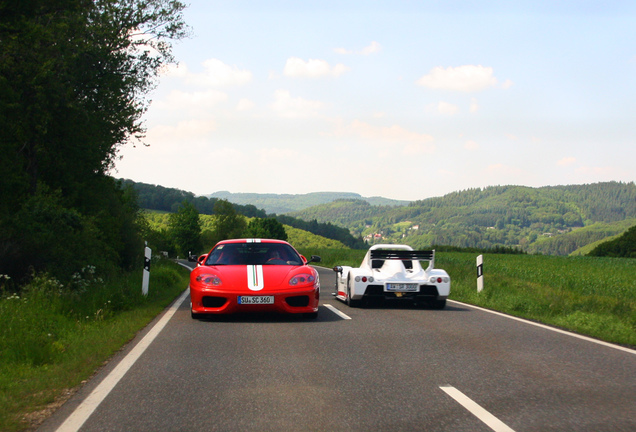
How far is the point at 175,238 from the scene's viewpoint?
122 metres

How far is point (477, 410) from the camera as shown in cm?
484

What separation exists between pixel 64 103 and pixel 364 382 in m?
16.7

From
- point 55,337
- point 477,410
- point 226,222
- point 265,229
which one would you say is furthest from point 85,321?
point 226,222

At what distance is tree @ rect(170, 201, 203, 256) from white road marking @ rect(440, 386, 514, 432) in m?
118

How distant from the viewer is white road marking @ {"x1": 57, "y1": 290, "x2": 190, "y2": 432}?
14.8ft

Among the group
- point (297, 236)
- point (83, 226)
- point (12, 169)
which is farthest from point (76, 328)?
point (297, 236)

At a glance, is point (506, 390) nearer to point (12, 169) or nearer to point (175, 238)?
point (12, 169)

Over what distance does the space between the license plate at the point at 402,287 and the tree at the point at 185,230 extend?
111 meters

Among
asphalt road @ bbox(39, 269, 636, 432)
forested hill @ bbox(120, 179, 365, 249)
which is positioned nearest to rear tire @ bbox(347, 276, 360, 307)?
asphalt road @ bbox(39, 269, 636, 432)

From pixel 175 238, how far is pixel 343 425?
120 m

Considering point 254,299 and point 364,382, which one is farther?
point 254,299

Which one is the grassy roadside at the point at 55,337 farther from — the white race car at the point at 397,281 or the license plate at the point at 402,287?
the license plate at the point at 402,287

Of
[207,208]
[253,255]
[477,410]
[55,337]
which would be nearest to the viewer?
[477,410]

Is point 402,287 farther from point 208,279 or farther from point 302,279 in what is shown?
point 208,279
